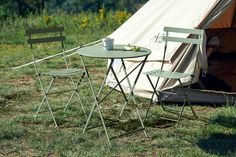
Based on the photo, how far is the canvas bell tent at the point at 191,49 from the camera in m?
6.91

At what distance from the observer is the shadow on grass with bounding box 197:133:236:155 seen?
17.1 feet

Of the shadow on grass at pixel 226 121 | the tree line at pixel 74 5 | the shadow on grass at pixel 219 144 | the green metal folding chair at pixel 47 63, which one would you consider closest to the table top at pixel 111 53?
the green metal folding chair at pixel 47 63

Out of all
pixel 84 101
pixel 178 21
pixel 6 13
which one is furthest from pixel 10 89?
pixel 6 13

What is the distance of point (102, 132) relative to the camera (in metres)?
5.78

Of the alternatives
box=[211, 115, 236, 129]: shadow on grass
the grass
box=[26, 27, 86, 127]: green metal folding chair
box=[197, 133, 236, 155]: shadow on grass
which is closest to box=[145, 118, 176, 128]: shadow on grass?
the grass

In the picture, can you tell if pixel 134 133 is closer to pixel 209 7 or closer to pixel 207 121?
pixel 207 121

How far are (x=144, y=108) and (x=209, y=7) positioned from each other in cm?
160

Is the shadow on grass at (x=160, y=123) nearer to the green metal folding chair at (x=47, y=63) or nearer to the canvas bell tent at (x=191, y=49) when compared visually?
the canvas bell tent at (x=191, y=49)

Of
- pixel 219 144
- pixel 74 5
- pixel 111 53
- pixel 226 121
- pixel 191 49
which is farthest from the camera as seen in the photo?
pixel 74 5

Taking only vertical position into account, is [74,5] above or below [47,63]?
below

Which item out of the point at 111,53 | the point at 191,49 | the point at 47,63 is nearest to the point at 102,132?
the point at 111,53

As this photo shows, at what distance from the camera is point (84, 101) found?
7.29m

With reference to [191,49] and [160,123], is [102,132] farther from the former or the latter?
[191,49]

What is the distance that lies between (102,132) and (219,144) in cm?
130
